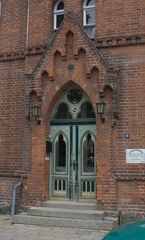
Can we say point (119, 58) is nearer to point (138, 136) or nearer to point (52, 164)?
point (138, 136)

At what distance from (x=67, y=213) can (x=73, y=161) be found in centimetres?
171

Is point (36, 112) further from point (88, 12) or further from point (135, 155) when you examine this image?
point (88, 12)

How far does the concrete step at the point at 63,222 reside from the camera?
933 cm

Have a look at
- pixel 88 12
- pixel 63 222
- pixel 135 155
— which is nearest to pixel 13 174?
pixel 63 222

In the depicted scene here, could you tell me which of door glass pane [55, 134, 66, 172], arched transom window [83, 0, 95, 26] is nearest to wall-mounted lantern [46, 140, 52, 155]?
door glass pane [55, 134, 66, 172]

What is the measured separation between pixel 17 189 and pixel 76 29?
5.32 metres

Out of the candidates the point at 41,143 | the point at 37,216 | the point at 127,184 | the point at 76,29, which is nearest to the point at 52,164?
the point at 41,143

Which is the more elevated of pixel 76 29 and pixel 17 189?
pixel 76 29

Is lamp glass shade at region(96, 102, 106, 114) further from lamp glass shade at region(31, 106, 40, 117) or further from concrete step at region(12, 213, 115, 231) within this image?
concrete step at region(12, 213, 115, 231)

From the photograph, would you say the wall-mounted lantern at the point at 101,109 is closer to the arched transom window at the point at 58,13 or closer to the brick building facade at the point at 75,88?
the brick building facade at the point at 75,88

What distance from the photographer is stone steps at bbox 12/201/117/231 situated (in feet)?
31.0

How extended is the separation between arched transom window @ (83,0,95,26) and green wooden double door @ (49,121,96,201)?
3381mm

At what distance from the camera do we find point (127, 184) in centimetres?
1001

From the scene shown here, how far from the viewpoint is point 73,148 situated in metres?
11.1
